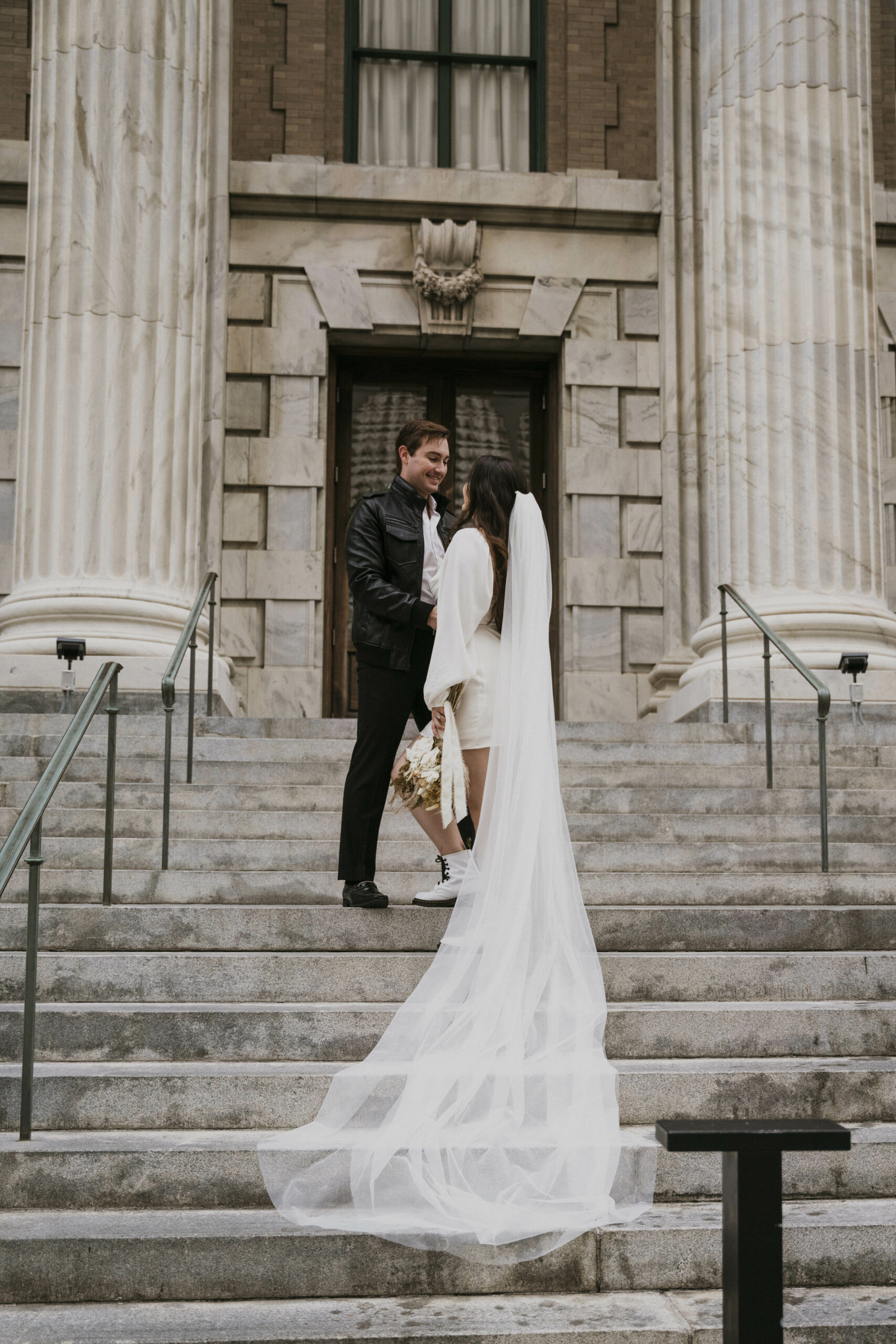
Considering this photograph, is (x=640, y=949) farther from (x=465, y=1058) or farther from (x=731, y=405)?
(x=731, y=405)

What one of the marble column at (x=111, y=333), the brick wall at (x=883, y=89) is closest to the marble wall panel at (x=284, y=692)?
the marble column at (x=111, y=333)

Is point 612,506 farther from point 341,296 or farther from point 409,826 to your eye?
point 409,826

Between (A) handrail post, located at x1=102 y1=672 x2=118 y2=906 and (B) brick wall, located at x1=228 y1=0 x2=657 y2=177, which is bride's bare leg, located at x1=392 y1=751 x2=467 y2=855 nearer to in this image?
(A) handrail post, located at x1=102 y1=672 x2=118 y2=906

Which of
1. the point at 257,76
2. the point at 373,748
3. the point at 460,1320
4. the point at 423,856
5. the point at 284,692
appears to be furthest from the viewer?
the point at 257,76

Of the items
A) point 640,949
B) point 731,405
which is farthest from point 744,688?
point 640,949

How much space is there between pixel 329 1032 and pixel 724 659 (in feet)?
20.2

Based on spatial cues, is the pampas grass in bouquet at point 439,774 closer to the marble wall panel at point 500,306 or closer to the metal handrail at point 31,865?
the metal handrail at point 31,865

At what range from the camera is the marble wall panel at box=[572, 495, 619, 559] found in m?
13.8

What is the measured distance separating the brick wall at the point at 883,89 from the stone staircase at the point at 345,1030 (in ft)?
27.7

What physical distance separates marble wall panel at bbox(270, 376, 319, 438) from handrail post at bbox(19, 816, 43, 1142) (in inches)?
357

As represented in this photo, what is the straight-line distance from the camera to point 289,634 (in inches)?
527

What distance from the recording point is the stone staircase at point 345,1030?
12.8 feet

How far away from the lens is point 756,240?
1170cm

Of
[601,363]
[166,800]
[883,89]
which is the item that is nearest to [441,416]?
[601,363]
